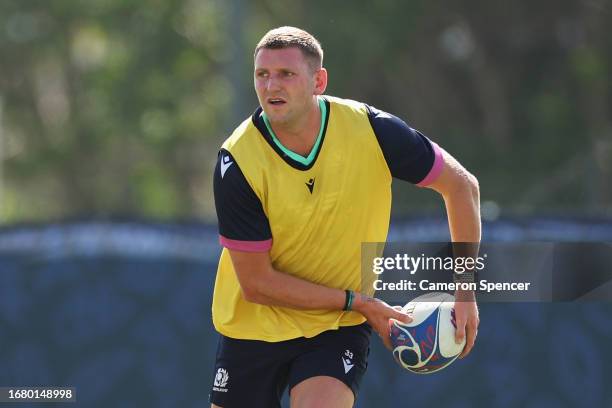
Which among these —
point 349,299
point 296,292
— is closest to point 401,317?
point 349,299

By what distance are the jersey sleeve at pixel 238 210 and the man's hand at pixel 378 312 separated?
0.51 meters

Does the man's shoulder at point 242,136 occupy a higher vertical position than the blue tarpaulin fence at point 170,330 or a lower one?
higher

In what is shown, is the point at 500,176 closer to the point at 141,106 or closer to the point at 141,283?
the point at 141,283

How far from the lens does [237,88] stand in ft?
43.9

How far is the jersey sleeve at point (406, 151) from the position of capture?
5.68 m

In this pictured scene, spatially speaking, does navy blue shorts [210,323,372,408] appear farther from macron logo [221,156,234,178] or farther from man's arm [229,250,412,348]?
macron logo [221,156,234,178]

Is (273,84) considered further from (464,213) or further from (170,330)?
(170,330)

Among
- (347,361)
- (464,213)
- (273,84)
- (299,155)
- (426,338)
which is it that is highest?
(273,84)

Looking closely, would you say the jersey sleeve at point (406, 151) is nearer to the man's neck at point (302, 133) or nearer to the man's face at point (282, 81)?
the man's neck at point (302, 133)

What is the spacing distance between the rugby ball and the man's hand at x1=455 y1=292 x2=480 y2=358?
0.03 m

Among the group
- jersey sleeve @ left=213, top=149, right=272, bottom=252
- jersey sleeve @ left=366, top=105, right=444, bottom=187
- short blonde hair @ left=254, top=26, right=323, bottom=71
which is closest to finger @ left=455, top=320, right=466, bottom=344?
jersey sleeve @ left=366, top=105, right=444, bottom=187

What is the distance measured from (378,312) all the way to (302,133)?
903mm

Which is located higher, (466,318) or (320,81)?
(320,81)

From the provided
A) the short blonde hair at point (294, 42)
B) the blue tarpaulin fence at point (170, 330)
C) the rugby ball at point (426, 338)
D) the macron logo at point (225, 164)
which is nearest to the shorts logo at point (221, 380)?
the rugby ball at point (426, 338)
